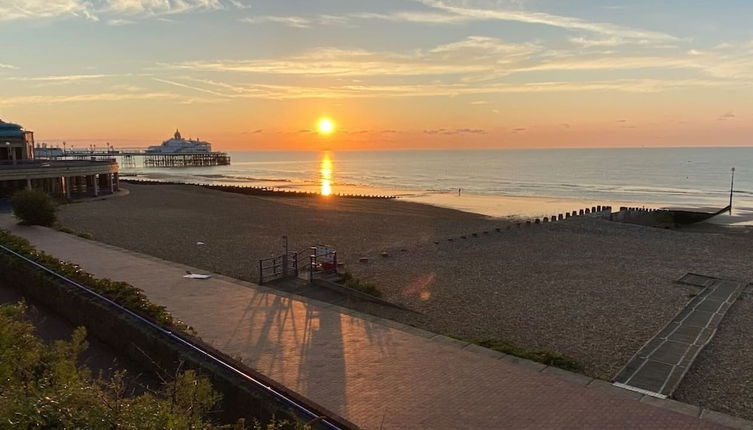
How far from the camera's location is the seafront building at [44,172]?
4031cm

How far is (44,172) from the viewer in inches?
1630

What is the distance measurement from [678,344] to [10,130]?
56.1 metres

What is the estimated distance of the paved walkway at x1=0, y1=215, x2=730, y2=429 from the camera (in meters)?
7.49

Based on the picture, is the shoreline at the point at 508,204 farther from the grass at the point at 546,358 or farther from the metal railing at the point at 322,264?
the grass at the point at 546,358

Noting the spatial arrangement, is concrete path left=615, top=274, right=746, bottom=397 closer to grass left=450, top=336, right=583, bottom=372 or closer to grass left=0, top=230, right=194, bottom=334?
grass left=450, top=336, right=583, bottom=372

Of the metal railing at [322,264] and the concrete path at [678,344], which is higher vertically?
the metal railing at [322,264]

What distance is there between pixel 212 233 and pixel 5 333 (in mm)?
22458

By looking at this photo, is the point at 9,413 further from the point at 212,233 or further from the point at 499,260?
the point at 212,233

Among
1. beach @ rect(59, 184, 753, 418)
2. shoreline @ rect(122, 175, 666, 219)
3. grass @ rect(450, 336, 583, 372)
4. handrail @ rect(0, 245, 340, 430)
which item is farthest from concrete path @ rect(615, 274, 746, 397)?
shoreline @ rect(122, 175, 666, 219)

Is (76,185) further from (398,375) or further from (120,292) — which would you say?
(398,375)

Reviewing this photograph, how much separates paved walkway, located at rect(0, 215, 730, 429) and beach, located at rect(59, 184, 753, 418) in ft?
6.12

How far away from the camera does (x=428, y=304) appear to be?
49.9ft

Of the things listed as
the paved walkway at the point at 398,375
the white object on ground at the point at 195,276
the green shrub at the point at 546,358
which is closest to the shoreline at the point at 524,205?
the white object on ground at the point at 195,276

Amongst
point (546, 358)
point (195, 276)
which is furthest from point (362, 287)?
point (546, 358)
